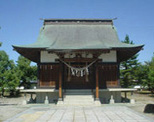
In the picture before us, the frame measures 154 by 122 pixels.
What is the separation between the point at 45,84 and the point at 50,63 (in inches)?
71.7

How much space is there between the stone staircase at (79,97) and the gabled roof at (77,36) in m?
3.74

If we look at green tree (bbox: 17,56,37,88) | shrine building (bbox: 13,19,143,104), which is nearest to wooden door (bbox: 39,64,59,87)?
shrine building (bbox: 13,19,143,104)

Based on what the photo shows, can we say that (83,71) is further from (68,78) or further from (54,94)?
(54,94)

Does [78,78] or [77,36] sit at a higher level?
[77,36]

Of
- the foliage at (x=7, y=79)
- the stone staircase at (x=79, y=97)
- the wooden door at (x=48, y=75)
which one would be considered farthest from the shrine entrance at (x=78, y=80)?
the foliage at (x=7, y=79)

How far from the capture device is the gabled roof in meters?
13.4

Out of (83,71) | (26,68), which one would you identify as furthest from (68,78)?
(26,68)

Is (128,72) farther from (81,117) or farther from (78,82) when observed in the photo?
(81,117)

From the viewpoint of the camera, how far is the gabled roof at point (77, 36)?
529 inches

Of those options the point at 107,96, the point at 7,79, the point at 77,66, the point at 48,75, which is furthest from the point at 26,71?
the point at 107,96

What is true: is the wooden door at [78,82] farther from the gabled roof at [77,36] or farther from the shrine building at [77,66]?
the gabled roof at [77,36]

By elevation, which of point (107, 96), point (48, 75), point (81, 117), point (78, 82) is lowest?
point (81, 117)

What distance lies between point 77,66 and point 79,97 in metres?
2.74

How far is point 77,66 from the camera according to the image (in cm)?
1458
